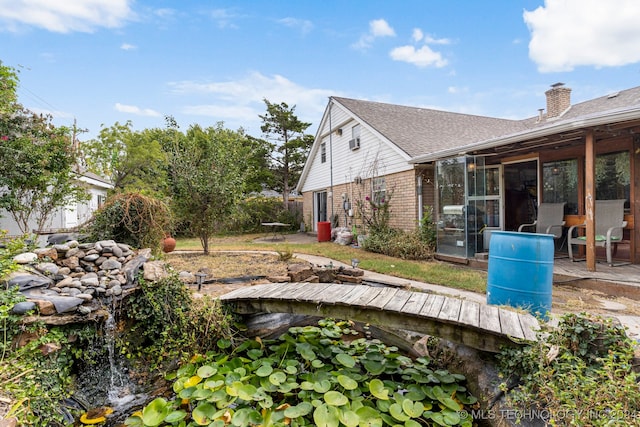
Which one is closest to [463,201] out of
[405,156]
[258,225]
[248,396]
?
[405,156]

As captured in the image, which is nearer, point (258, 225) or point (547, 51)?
point (547, 51)

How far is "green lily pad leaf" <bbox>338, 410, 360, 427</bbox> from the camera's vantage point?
2.16 metres

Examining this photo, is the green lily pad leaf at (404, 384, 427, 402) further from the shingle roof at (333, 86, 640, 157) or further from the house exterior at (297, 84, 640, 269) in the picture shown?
the shingle roof at (333, 86, 640, 157)

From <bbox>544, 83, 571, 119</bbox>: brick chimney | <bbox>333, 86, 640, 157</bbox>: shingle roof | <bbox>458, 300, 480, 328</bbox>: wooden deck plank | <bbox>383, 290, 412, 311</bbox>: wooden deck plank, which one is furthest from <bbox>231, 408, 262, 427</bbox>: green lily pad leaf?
<bbox>544, 83, 571, 119</bbox>: brick chimney

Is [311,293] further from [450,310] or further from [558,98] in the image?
[558,98]

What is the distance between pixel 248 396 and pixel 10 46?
10.7 m

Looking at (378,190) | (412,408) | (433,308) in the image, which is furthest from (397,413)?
(378,190)

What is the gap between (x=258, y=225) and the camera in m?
16.2

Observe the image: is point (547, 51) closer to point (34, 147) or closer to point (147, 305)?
point (147, 305)

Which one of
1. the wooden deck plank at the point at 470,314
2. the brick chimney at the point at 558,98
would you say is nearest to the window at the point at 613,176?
the brick chimney at the point at 558,98

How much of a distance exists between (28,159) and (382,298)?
7.29 m

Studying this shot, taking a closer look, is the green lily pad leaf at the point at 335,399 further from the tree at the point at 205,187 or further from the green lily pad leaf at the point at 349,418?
the tree at the point at 205,187

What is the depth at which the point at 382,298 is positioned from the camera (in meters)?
3.13

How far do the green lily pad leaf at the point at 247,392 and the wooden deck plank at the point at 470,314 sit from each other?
169 centimetres
